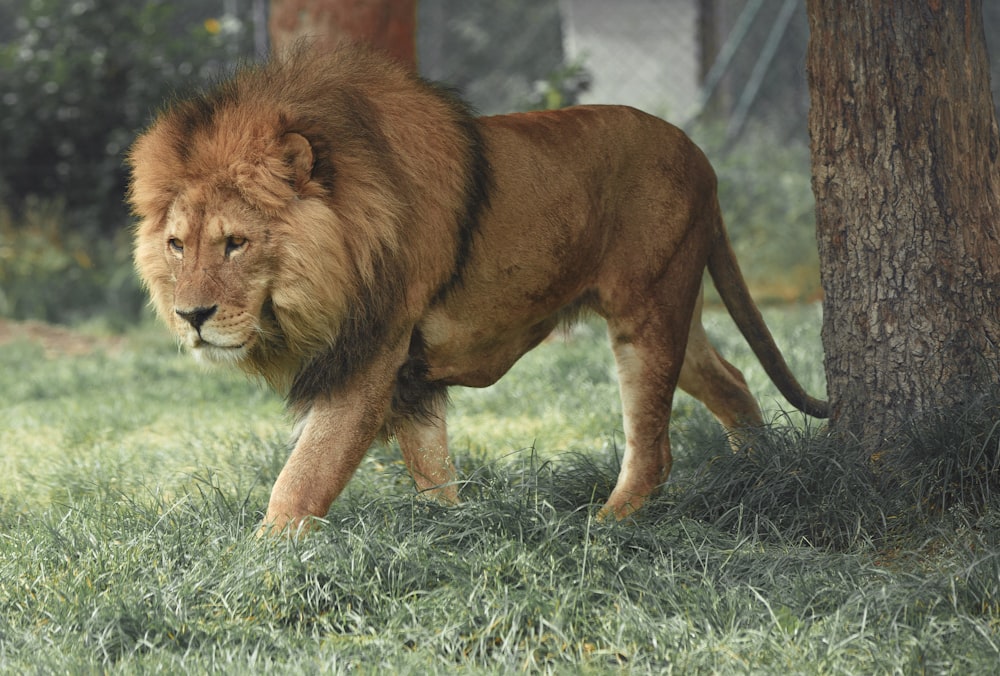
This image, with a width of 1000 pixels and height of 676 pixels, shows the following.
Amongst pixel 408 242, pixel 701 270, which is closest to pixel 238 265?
pixel 408 242

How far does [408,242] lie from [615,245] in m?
0.86

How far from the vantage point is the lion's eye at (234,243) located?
342cm

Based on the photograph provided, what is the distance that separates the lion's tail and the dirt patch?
5.61 meters

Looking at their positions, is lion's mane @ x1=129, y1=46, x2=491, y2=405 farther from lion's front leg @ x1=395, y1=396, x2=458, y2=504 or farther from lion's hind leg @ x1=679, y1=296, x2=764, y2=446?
lion's hind leg @ x1=679, y1=296, x2=764, y2=446

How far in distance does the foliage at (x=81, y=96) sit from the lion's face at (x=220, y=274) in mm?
8211

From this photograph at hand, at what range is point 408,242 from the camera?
3.65 m

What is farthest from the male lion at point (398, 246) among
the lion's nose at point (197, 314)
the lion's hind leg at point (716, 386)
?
the lion's hind leg at point (716, 386)

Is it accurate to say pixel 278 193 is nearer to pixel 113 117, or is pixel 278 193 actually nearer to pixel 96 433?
pixel 96 433

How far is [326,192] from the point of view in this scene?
3.49 meters

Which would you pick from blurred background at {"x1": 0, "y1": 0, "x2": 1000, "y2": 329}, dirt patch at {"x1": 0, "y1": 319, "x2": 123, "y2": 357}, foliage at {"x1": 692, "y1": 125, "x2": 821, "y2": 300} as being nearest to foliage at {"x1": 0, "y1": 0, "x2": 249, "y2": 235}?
blurred background at {"x1": 0, "y1": 0, "x2": 1000, "y2": 329}

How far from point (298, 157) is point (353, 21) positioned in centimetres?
365

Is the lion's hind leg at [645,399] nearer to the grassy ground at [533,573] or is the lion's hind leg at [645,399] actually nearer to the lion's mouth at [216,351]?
the grassy ground at [533,573]

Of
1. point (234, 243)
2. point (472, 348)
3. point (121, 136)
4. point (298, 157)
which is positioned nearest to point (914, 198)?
point (472, 348)

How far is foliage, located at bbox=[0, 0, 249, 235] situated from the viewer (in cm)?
1125
